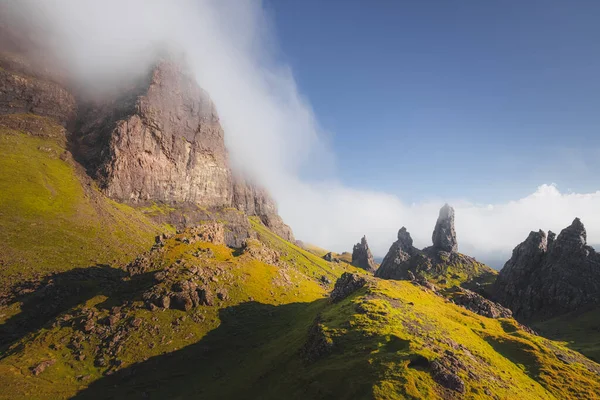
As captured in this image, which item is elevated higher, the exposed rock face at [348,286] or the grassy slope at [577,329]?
the grassy slope at [577,329]

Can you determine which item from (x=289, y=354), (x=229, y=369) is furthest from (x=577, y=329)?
(x=229, y=369)

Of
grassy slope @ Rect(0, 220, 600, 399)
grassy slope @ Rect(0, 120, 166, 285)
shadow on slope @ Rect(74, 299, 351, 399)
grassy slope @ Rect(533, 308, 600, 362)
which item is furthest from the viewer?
grassy slope @ Rect(0, 120, 166, 285)

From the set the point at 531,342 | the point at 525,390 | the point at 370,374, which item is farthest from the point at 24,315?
the point at 531,342

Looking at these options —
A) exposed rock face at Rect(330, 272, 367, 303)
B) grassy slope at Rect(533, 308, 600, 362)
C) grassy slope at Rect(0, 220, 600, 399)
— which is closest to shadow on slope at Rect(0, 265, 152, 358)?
grassy slope at Rect(0, 220, 600, 399)

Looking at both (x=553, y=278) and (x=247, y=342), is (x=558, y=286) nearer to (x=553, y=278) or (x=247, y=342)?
(x=553, y=278)

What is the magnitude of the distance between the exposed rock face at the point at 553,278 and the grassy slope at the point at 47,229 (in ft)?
751

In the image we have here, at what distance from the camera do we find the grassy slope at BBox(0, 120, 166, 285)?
428 feet

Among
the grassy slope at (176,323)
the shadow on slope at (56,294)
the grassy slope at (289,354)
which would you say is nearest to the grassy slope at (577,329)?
the grassy slope at (289,354)

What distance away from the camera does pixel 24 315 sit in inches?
4082

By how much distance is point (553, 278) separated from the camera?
559 ft

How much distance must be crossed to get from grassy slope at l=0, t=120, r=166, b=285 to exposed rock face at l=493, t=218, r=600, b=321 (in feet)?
751

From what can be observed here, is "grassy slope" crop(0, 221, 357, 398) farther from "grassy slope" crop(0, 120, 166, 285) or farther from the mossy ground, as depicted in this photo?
"grassy slope" crop(0, 120, 166, 285)

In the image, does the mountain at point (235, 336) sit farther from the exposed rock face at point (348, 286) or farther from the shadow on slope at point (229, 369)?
the exposed rock face at point (348, 286)

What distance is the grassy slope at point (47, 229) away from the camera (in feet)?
428
